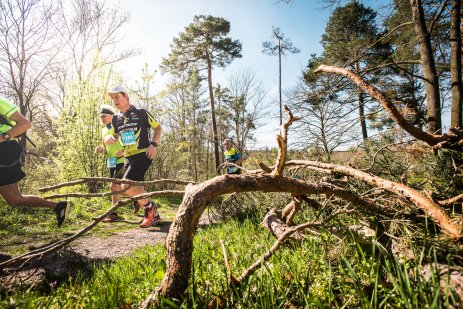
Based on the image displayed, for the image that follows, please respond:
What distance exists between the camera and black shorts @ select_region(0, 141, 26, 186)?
313cm

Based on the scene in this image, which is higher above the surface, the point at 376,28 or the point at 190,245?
the point at 376,28

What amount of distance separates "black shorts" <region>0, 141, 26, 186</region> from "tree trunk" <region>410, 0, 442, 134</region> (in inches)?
208

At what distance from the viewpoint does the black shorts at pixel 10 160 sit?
3129 millimetres

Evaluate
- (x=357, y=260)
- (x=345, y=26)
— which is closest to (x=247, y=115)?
(x=345, y=26)

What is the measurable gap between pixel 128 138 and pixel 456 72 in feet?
17.0

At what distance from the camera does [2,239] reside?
11.9 ft

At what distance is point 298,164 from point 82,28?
59.1 feet

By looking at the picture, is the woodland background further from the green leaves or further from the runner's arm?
the green leaves

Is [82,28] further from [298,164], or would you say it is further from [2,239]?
[298,164]

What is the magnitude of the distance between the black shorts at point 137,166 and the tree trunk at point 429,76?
4.42 metres

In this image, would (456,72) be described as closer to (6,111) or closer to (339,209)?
(339,209)

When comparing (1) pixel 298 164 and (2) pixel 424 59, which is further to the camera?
(2) pixel 424 59

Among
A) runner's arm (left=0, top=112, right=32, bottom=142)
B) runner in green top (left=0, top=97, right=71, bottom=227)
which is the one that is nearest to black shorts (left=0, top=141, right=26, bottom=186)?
runner in green top (left=0, top=97, right=71, bottom=227)

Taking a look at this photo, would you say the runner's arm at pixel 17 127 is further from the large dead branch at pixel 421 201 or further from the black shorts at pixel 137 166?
the large dead branch at pixel 421 201
